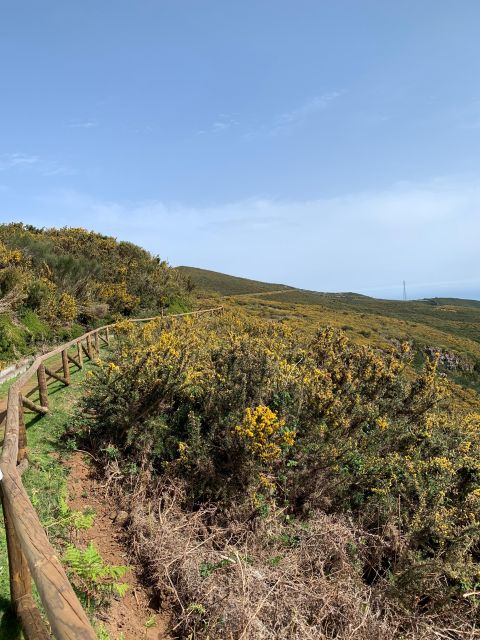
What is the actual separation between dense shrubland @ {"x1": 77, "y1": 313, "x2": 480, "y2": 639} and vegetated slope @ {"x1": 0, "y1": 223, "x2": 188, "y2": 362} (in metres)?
6.51

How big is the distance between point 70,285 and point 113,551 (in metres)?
15.7

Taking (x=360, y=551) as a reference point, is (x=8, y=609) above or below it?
above

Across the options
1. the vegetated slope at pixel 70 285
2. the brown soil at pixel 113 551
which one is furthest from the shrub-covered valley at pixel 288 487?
the vegetated slope at pixel 70 285

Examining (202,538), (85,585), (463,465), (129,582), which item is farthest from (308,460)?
(85,585)

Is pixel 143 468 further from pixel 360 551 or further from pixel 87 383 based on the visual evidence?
pixel 360 551

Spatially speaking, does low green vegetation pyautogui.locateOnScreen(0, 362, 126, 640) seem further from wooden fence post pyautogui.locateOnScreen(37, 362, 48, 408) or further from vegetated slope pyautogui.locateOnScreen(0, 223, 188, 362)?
vegetated slope pyautogui.locateOnScreen(0, 223, 188, 362)

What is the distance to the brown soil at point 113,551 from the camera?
160 inches

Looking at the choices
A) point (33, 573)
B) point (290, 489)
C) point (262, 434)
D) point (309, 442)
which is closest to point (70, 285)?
point (309, 442)

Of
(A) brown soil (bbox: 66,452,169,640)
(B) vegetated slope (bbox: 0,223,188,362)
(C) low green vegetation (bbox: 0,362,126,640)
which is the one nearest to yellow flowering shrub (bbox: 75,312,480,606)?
(C) low green vegetation (bbox: 0,362,126,640)

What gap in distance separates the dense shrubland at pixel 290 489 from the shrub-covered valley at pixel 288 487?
0.02 m

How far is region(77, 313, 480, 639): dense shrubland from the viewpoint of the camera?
15.0 feet

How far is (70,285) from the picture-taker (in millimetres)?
18844

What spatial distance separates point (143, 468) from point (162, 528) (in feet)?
4.51

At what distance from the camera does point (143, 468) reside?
6.62 metres
